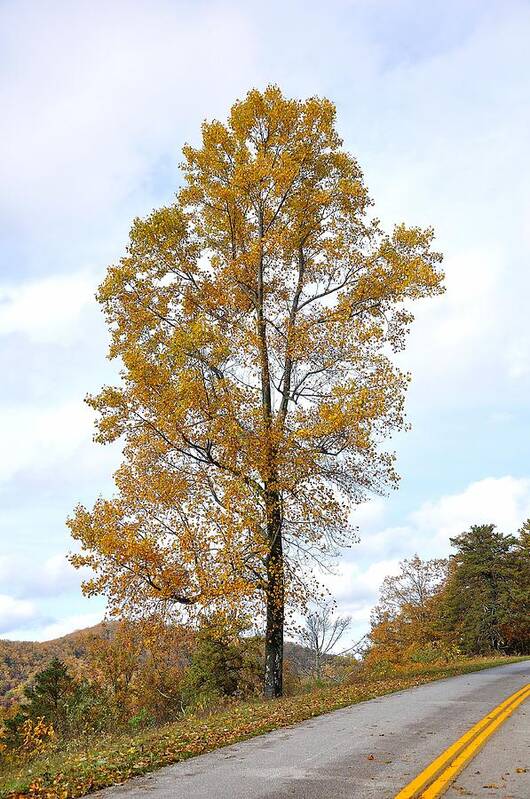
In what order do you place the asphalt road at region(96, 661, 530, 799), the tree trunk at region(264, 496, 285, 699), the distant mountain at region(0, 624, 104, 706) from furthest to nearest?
the distant mountain at region(0, 624, 104, 706)
the tree trunk at region(264, 496, 285, 699)
the asphalt road at region(96, 661, 530, 799)

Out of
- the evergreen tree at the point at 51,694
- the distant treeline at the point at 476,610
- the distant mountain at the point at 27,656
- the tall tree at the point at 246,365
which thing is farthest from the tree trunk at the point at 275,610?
the distant mountain at the point at 27,656

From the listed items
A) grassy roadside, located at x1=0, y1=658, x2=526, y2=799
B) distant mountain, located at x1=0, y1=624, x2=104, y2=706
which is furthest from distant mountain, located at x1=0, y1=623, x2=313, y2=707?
grassy roadside, located at x1=0, y1=658, x2=526, y2=799

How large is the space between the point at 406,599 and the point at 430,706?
47.7 metres

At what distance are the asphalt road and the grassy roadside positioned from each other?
38cm

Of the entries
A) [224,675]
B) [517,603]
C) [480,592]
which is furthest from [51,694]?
[517,603]

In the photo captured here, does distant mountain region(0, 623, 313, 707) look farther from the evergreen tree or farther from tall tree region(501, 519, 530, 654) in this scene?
the evergreen tree

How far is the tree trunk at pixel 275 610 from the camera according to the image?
1608cm

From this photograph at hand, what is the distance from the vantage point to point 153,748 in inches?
371

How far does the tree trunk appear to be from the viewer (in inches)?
633

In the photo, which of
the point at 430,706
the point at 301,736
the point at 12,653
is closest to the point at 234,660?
the point at 430,706

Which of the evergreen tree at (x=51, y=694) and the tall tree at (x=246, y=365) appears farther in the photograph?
the evergreen tree at (x=51, y=694)

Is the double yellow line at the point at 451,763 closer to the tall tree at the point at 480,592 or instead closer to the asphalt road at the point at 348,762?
the asphalt road at the point at 348,762

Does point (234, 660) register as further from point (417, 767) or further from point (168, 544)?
point (417, 767)

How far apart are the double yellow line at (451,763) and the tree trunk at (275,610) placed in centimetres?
598
